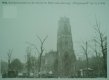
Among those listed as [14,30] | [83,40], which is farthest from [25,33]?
[83,40]

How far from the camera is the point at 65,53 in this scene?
3086 millimetres

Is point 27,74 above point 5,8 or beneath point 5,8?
beneath

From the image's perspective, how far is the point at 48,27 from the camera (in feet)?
10.4

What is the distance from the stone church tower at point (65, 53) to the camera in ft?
10.1

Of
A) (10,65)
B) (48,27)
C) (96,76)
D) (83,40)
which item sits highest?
(48,27)

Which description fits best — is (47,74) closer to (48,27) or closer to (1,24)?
(48,27)

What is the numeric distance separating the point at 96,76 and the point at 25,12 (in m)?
1.51

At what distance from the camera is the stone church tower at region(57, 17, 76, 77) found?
307cm

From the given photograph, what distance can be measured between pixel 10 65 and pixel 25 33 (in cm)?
55

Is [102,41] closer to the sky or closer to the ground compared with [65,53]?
closer to the sky

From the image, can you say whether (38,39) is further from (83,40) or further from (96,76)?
(96,76)

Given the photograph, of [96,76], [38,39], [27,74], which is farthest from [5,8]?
[96,76]

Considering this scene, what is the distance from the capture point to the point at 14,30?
315 cm

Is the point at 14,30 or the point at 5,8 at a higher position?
the point at 5,8
